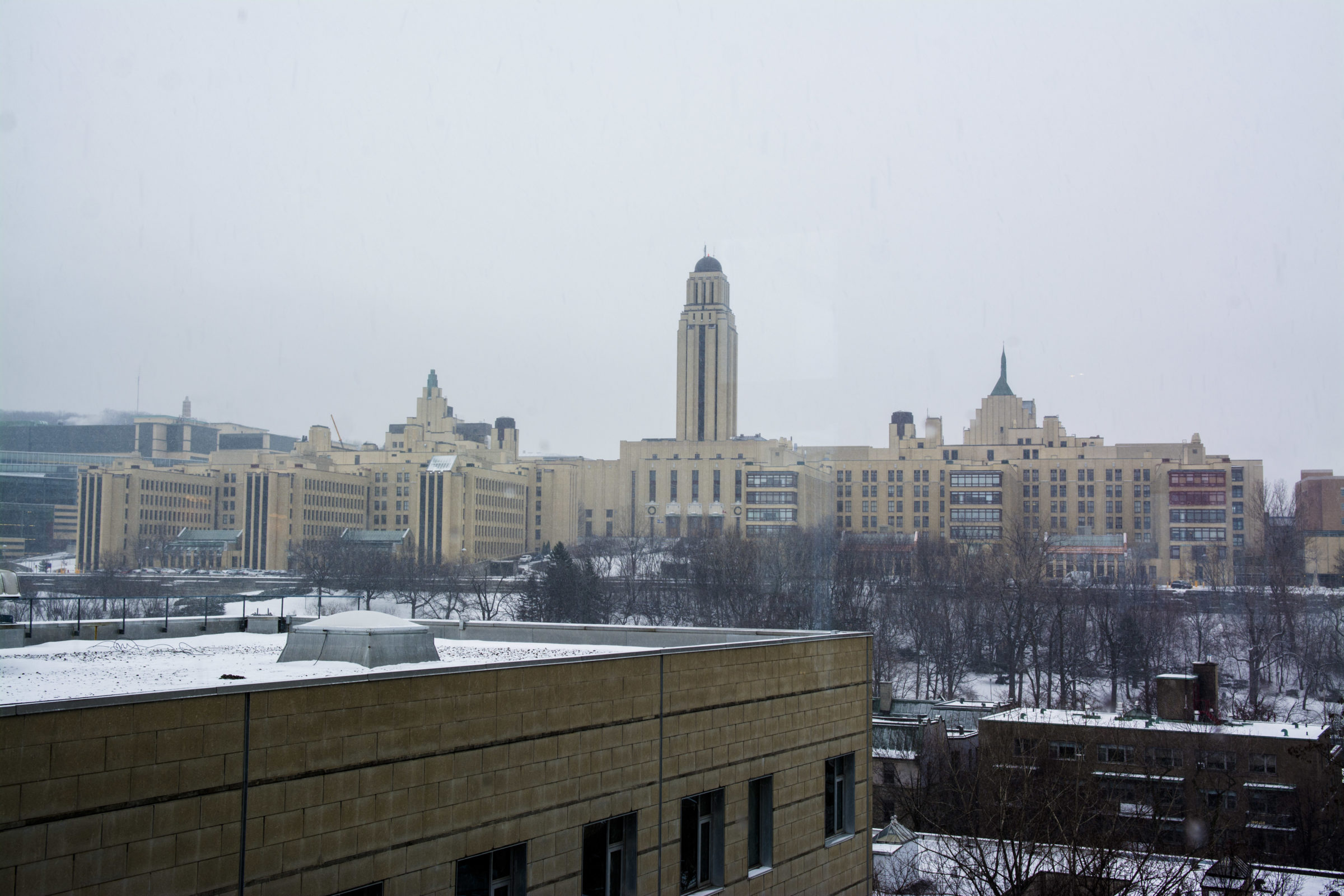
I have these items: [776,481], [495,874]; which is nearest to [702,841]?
[495,874]

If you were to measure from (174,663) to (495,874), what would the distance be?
5051 millimetres

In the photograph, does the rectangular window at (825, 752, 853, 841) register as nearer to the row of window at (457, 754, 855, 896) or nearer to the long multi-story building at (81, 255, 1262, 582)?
the row of window at (457, 754, 855, 896)

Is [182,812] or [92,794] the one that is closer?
[92,794]

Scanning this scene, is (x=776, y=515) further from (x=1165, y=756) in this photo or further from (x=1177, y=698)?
(x=1165, y=756)

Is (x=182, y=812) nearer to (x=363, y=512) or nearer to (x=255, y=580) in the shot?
(x=255, y=580)

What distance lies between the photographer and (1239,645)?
6231cm

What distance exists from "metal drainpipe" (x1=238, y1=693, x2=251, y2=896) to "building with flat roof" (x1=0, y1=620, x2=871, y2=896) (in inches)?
1.0

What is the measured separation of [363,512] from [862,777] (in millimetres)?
112818

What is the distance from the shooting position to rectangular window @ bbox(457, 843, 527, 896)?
8789 millimetres

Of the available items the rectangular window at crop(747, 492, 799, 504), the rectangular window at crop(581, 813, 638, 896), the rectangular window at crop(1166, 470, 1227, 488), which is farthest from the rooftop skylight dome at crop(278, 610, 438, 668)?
the rectangular window at crop(1166, 470, 1227, 488)

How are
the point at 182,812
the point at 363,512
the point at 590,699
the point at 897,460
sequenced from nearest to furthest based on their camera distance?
the point at 182,812
the point at 590,699
the point at 897,460
the point at 363,512

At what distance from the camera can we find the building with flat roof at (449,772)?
21.2ft

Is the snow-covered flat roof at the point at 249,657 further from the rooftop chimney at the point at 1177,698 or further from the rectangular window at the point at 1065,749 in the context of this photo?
the rooftop chimney at the point at 1177,698

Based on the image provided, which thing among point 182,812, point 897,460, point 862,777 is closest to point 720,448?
point 897,460
